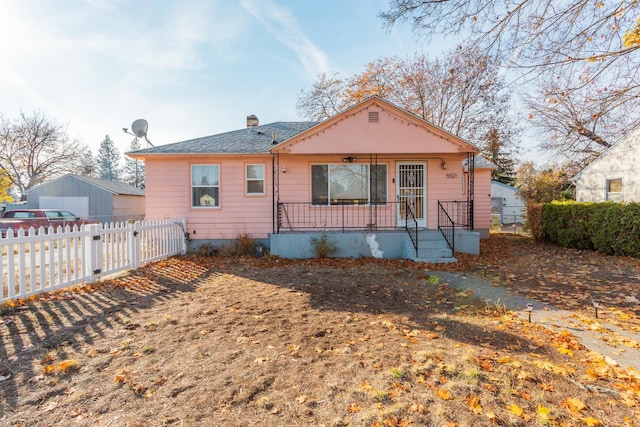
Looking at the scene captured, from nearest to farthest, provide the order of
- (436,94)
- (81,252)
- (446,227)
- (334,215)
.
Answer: (81,252) → (446,227) → (334,215) → (436,94)

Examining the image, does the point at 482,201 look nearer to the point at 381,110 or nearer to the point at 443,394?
the point at 381,110

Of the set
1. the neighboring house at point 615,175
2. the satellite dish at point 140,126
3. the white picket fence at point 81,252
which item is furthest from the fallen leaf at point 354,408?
the neighboring house at point 615,175

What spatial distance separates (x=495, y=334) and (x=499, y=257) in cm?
690

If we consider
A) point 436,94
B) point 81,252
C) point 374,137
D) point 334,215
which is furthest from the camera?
point 436,94

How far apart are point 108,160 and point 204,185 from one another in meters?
77.2

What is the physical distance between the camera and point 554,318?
4.69m

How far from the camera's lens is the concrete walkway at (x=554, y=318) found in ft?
11.5

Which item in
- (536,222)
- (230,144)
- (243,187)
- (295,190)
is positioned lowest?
(536,222)

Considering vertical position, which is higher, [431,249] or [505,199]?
[505,199]

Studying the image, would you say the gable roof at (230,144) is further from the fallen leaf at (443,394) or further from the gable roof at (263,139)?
the fallen leaf at (443,394)

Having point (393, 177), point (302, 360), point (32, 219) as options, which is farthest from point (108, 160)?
point (302, 360)

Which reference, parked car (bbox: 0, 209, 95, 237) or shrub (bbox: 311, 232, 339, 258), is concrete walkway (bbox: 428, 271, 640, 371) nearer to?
shrub (bbox: 311, 232, 339, 258)

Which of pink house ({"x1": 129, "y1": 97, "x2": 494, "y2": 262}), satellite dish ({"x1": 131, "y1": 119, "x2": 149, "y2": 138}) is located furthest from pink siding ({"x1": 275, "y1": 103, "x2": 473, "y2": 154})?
satellite dish ({"x1": 131, "y1": 119, "x2": 149, "y2": 138})

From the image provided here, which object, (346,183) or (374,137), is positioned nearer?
(374,137)
